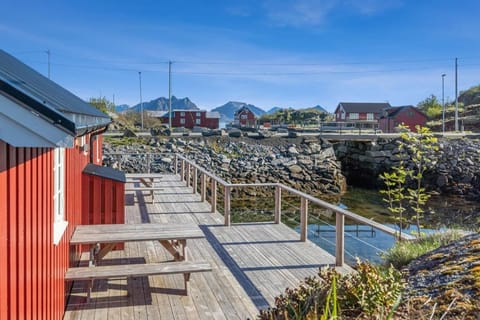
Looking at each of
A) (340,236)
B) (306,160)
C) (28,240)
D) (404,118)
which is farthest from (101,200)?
(404,118)

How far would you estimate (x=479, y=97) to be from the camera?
57.9 metres

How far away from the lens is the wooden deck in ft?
13.2

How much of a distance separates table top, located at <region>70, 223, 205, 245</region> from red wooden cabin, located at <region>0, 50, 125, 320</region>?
24 centimetres

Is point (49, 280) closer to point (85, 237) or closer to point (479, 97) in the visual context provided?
point (85, 237)

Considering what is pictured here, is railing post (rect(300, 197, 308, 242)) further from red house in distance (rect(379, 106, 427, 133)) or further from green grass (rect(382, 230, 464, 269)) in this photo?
red house in distance (rect(379, 106, 427, 133))

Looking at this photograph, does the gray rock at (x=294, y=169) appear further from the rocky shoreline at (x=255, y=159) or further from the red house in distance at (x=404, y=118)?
the red house in distance at (x=404, y=118)

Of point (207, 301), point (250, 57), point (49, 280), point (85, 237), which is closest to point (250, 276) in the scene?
point (207, 301)

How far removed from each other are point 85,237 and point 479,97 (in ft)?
207

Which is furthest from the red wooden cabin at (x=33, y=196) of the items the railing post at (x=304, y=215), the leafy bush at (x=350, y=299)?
the railing post at (x=304, y=215)

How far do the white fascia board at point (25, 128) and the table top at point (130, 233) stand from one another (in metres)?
2.87

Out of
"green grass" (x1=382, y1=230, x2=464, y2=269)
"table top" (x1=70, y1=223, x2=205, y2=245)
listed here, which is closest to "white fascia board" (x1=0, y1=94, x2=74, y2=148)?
"table top" (x1=70, y1=223, x2=205, y2=245)

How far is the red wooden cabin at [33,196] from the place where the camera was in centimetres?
160

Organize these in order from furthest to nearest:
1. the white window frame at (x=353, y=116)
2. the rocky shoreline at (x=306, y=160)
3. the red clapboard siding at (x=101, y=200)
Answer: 1. the white window frame at (x=353, y=116)
2. the rocky shoreline at (x=306, y=160)
3. the red clapboard siding at (x=101, y=200)

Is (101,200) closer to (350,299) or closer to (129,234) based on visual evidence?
(129,234)
